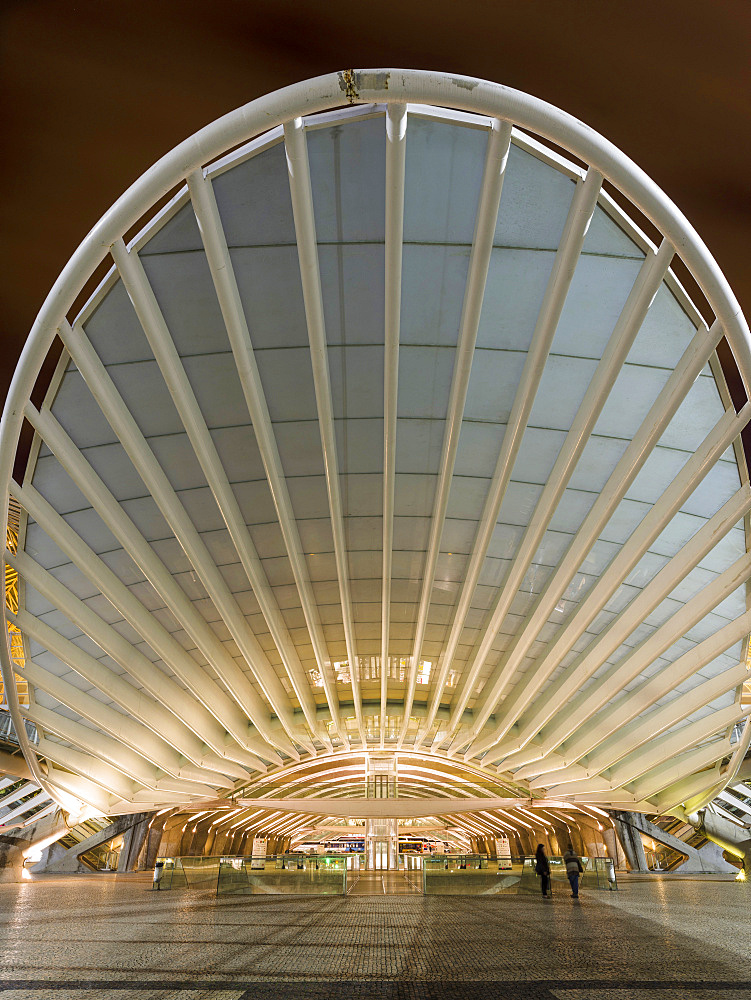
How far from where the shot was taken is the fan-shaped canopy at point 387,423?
8.21 m

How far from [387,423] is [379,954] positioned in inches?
289

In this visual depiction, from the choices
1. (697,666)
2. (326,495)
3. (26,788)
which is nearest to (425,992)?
(326,495)

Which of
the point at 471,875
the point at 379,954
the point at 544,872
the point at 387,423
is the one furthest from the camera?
the point at 471,875

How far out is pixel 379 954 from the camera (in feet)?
22.0

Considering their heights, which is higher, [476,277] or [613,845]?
[476,277]

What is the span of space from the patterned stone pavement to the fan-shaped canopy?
6.59 metres

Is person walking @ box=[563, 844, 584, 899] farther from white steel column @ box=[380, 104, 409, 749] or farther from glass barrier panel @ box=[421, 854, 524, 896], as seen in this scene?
white steel column @ box=[380, 104, 409, 749]

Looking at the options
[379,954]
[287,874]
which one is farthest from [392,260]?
[287,874]

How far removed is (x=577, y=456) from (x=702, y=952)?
717 centimetres

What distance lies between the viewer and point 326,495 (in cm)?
1409

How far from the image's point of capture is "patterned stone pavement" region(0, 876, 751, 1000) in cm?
504

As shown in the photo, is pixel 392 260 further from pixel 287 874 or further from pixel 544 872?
pixel 287 874

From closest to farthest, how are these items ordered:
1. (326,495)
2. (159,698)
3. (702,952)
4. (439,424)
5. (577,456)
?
1. (702,952)
2. (577,456)
3. (439,424)
4. (326,495)
5. (159,698)

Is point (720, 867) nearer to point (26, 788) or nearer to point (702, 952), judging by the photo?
point (702, 952)
